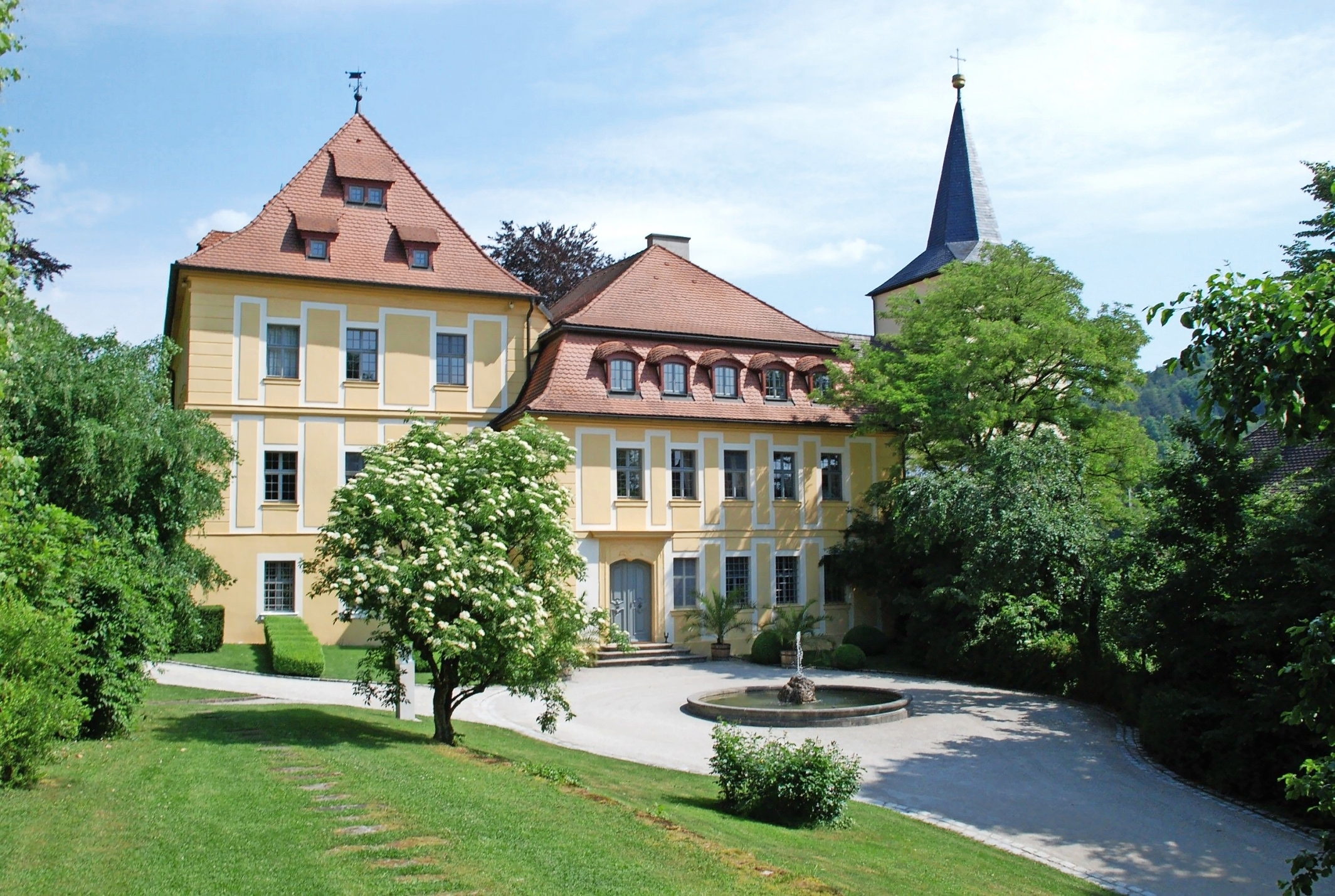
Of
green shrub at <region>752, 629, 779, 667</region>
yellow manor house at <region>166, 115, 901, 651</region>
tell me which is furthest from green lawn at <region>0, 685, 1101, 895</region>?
yellow manor house at <region>166, 115, 901, 651</region>

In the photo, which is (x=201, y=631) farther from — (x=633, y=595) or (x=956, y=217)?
(x=956, y=217)

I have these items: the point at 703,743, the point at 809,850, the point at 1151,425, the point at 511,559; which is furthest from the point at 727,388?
the point at 1151,425

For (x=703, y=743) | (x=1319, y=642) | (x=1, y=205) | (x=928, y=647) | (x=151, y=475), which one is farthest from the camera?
(x=928, y=647)

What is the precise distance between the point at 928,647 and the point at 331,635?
1519 cm

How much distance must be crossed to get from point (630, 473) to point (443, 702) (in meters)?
16.1

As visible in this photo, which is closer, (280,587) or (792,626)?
(280,587)

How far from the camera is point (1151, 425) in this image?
9288 centimetres

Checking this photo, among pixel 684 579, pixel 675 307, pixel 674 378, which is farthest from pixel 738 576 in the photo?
pixel 675 307

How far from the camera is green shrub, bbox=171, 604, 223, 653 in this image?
2237 cm

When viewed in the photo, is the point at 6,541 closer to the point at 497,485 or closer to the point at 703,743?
the point at 497,485

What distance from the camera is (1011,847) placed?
12102 mm

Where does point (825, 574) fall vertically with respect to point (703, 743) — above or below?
above

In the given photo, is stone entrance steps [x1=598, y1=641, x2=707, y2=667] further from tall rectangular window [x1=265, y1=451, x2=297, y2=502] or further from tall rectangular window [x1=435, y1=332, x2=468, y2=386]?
tall rectangular window [x1=265, y1=451, x2=297, y2=502]

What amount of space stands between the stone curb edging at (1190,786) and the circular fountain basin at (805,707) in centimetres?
387
